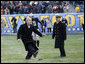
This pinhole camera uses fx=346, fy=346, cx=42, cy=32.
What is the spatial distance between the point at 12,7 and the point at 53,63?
87.3 feet

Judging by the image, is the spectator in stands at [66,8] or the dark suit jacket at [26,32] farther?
the spectator in stands at [66,8]

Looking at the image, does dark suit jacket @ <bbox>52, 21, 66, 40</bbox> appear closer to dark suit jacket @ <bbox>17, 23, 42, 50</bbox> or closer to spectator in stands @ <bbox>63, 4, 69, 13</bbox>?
dark suit jacket @ <bbox>17, 23, 42, 50</bbox>

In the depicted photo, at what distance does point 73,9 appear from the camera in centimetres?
3919

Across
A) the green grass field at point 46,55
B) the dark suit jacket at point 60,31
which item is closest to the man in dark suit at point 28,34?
the green grass field at point 46,55

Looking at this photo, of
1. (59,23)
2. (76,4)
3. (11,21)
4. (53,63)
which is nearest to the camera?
(53,63)

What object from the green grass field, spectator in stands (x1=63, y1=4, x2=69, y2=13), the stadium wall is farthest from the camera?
spectator in stands (x1=63, y1=4, x2=69, y2=13)

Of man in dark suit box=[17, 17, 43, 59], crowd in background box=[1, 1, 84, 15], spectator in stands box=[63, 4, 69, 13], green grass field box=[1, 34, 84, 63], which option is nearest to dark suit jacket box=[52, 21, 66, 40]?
green grass field box=[1, 34, 84, 63]

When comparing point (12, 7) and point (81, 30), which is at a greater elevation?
point (12, 7)

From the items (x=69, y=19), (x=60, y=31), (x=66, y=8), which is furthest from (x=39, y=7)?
(x=60, y=31)

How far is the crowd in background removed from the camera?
38.0 m

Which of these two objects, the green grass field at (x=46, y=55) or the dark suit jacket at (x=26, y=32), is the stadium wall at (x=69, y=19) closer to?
the green grass field at (x=46, y=55)

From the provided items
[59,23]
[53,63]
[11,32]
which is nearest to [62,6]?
[11,32]

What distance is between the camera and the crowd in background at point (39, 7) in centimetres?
3803

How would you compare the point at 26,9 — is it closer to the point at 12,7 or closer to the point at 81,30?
the point at 12,7
